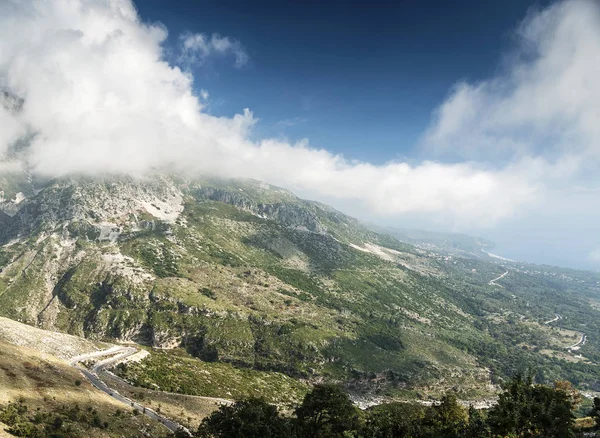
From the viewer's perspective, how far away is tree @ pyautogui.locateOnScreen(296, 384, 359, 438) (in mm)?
81375

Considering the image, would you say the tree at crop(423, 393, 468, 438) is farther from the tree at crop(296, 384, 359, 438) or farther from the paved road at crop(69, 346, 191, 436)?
the paved road at crop(69, 346, 191, 436)

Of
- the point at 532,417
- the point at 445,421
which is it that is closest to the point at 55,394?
the point at 445,421

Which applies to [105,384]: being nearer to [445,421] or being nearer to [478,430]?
[445,421]

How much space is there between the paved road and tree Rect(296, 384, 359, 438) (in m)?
27.6

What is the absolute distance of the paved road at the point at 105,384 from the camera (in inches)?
3252

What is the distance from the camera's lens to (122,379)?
110 meters

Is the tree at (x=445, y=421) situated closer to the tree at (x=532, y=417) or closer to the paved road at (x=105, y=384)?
the tree at (x=532, y=417)

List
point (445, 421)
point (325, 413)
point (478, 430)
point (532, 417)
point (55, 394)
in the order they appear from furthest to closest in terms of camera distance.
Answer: point (445, 421) < point (325, 413) < point (532, 417) < point (478, 430) < point (55, 394)

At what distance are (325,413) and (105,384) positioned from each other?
64014 mm

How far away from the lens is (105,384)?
320 ft

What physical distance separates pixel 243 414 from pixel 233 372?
472 feet

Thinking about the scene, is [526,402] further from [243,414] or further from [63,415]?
[63,415]

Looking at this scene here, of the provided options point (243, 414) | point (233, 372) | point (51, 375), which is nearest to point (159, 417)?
point (51, 375)

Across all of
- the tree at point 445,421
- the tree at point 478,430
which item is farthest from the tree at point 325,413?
the tree at point 478,430
